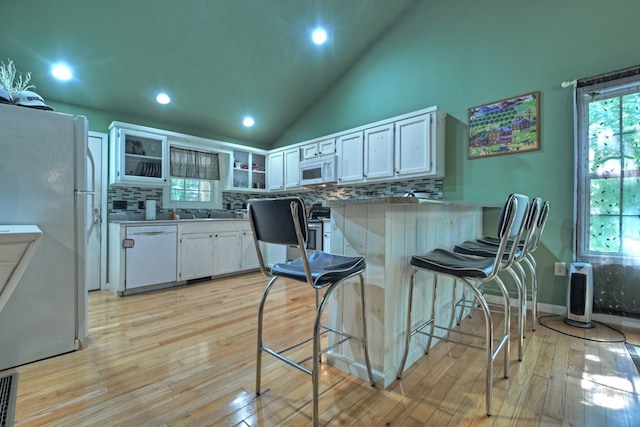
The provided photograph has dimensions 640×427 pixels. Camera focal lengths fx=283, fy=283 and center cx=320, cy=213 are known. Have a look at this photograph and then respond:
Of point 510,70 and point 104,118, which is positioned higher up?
point 510,70

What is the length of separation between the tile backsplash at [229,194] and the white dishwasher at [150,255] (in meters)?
0.65

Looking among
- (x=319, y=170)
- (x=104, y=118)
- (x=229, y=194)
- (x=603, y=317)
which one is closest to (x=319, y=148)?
(x=319, y=170)

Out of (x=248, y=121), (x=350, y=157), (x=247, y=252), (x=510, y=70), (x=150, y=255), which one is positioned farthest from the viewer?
(x=248, y=121)

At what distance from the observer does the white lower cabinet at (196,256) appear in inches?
141

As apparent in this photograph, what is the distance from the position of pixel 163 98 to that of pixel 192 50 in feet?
2.72

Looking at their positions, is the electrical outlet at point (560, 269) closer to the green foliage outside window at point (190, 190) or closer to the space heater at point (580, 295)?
the space heater at point (580, 295)

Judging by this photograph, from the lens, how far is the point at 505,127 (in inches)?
114

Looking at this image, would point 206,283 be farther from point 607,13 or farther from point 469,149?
point 607,13

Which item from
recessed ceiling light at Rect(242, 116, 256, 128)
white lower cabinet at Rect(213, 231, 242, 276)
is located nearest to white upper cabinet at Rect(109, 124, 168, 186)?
white lower cabinet at Rect(213, 231, 242, 276)

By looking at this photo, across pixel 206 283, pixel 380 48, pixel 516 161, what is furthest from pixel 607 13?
pixel 206 283

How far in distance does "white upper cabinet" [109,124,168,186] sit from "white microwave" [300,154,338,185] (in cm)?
194

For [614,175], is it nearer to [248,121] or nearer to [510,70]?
[510,70]

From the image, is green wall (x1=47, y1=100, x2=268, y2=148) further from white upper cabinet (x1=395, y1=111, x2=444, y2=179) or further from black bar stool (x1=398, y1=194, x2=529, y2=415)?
black bar stool (x1=398, y1=194, x2=529, y2=415)

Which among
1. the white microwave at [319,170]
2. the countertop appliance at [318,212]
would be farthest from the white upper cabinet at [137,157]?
the countertop appliance at [318,212]
